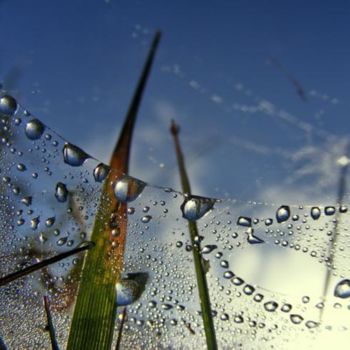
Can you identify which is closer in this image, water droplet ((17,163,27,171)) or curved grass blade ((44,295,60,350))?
curved grass blade ((44,295,60,350))

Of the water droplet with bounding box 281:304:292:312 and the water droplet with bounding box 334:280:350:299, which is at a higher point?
the water droplet with bounding box 334:280:350:299

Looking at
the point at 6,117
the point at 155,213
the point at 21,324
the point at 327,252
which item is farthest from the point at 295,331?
the point at 6,117

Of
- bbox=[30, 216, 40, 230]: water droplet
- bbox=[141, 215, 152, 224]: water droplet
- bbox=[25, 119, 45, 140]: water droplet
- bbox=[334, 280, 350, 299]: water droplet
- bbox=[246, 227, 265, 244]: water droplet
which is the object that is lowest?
bbox=[30, 216, 40, 230]: water droplet

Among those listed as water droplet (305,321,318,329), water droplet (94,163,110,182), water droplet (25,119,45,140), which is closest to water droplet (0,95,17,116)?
water droplet (25,119,45,140)

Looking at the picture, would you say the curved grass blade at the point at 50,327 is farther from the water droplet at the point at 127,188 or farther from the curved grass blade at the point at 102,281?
the water droplet at the point at 127,188

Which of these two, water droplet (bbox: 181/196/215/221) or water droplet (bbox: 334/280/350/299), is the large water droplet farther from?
water droplet (bbox: 334/280/350/299)

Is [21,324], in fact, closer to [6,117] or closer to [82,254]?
[82,254]

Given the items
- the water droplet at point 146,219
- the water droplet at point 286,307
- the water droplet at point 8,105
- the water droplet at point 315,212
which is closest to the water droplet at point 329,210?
the water droplet at point 315,212
